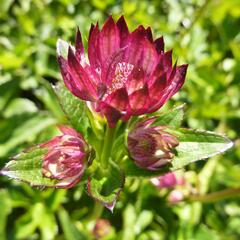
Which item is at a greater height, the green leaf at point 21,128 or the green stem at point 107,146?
the green leaf at point 21,128

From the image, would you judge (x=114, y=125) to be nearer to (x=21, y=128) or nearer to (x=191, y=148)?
(x=191, y=148)

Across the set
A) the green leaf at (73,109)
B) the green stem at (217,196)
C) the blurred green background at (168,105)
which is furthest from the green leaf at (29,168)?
the green stem at (217,196)

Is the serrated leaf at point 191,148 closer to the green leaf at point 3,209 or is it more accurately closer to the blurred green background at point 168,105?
the blurred green background at point 168,105

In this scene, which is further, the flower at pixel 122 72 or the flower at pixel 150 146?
the flower at pixel 150 146

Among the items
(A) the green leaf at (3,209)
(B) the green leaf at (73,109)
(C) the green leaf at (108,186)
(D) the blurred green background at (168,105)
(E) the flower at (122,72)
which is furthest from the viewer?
(D) the blurred green background at (168,105)

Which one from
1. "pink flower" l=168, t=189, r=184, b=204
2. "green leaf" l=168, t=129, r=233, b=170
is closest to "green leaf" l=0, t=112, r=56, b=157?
"pink flower" l=168, t=189, r=184, b=204

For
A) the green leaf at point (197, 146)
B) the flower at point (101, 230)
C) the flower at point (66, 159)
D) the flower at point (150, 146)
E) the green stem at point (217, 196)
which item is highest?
the flower at point (66, 159)

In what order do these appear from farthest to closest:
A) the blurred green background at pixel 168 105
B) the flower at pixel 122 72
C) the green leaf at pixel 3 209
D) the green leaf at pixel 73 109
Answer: the blurred green background at pixel 168 105, the green leaf at pixel 3 209, the green leaf at pixel 73 109, the flower at pixel 122 72
